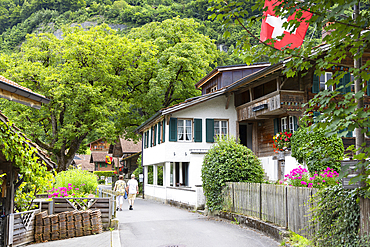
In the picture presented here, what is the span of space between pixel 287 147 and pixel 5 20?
126825 millimetres

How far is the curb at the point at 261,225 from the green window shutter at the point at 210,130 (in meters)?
10.7

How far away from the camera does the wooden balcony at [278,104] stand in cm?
1908

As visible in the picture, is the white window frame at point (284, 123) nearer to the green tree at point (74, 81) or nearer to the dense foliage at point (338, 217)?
the green tree at point (74, 81)

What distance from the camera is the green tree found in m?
29.4

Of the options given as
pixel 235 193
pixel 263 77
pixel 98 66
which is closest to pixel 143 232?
pixel 235 193

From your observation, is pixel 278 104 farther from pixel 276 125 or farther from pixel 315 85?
pixel 276 125

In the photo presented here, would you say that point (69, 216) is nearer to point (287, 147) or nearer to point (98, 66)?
point (287, 147)

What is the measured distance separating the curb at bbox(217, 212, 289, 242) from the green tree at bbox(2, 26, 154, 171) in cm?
1772

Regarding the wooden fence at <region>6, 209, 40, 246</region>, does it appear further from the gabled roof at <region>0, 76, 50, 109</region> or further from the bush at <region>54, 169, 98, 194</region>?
the bush at <region>54, 169, 98, 194</region>

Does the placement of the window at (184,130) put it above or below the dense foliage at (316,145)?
above

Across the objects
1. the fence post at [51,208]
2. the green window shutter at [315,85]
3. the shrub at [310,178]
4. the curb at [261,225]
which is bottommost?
the curb at [261,225]

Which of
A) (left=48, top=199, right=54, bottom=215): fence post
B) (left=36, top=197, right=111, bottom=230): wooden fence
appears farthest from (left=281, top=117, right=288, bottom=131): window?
(left=48, top=199, right=54, bottom=215): fence post

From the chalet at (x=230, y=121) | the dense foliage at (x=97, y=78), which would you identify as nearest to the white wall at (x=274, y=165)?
the chalet at (x=230, y=121)

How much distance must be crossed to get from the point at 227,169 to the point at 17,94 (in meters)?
8.41
